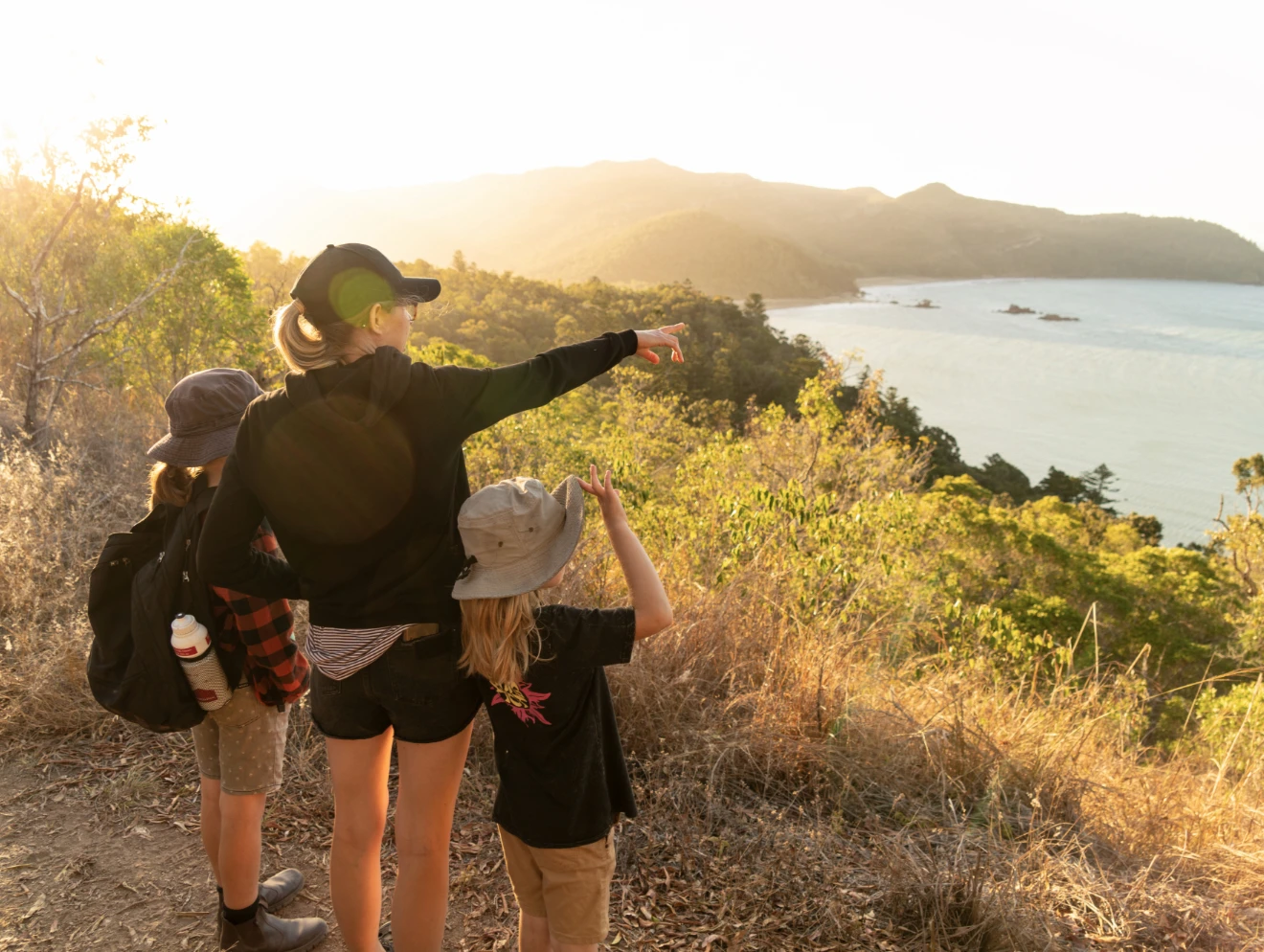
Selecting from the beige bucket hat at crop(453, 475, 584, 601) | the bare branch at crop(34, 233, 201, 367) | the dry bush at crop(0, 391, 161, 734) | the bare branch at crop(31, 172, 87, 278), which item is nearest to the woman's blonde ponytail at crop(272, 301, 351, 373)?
the beige bucket hat at crop(453, 475, 584, 601)

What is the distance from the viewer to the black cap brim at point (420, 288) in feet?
5.07

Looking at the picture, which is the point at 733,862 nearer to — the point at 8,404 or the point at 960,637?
the point at 960,637

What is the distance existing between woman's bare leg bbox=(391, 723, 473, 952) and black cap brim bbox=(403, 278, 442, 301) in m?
0.90

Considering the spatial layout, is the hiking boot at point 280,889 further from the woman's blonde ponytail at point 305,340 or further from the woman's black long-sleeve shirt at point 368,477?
the woman's blonde ponytail at point 305,340

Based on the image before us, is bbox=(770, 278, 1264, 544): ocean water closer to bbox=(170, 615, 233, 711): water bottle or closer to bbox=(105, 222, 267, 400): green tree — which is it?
bbox=(105, 222, 267, 400): green tree

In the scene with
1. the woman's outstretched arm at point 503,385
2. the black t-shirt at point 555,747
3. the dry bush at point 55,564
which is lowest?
the dry bush at point 55,564

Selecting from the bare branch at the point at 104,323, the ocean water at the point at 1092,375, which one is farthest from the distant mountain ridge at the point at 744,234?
the bare branch at the point at 104,323

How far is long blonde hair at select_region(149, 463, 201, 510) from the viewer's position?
1.87 metres

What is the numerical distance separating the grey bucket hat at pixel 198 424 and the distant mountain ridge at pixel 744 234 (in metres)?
98.4

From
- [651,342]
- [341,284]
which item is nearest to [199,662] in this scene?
[341,284]

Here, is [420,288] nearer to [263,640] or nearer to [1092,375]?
[263,640]

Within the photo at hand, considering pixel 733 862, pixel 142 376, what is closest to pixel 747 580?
pixel 733 862

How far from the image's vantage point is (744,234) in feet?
347

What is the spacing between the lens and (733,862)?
2471 millimetres
